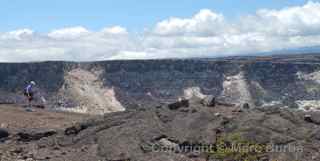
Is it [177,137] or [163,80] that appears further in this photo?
[163,80]

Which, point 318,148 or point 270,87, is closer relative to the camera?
point 318,148

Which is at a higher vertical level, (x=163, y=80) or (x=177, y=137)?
(x=177, y=137)

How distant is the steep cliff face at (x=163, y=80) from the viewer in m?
87.2

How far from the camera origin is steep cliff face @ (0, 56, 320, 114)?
87.2 m

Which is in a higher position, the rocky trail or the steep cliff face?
the rocky trail

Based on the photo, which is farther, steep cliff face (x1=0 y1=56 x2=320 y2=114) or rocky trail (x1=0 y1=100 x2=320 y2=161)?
steep cliff face (x1=0 y1=56 x2=320 y2=114)

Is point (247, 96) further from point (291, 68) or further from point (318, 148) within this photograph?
point (318, 148)

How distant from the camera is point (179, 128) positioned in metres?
20.6

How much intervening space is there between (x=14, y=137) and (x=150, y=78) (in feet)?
235

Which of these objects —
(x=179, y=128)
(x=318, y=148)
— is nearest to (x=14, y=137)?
(x=179, y=128)

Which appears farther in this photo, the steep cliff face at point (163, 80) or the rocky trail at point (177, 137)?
the steep cliff face at point (163, 80)

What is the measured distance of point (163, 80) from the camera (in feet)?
312

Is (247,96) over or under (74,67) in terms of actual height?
under

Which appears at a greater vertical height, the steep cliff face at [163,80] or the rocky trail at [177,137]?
the rocky trail at [177,137]
